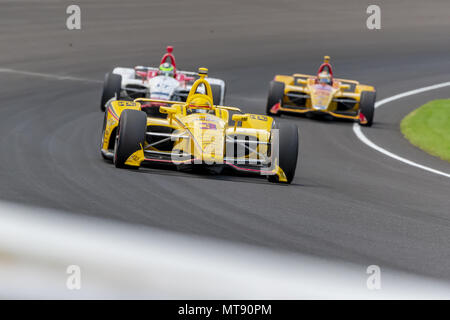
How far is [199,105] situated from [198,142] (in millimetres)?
1357

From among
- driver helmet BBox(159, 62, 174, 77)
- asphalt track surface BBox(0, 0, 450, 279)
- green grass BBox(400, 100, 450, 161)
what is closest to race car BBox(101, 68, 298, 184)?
asphalt track surface BBox(0, 0, 450, 279)

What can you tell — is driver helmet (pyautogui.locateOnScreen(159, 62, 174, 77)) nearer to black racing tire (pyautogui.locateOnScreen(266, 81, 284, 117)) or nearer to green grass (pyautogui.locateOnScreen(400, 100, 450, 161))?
black racing tire (pyautogui.locateOnScreen(266, 81, 284, 117))

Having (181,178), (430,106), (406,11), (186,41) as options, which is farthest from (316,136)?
(406,11)

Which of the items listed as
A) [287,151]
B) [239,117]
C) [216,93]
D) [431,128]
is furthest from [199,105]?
[431,128]

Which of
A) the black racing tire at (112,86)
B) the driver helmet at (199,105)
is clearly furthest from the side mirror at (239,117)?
the black racing tire at (112,86)

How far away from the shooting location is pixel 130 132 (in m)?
10.5

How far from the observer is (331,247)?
7461mm

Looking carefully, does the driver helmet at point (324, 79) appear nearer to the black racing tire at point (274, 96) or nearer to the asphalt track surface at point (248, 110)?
the black racing tire at point (274, 96)

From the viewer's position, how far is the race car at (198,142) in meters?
10.6

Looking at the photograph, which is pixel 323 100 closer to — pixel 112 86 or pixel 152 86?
pixel 152 86

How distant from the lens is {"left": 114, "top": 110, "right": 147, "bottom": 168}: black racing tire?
1048 centimetres

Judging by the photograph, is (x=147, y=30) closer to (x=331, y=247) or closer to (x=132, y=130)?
(x=132, y=130)

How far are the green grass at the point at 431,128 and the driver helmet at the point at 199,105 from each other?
4.76m

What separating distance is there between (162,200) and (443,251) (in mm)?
2791
